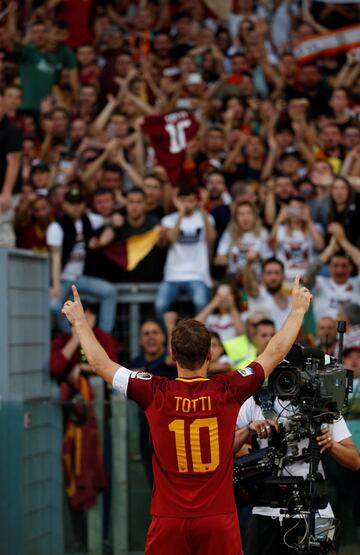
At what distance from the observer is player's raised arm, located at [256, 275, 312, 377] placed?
7.34m

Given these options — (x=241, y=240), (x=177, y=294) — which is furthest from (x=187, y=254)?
(x=241, y=240)

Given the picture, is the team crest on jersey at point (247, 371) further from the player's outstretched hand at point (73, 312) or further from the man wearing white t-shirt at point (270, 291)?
the man wearing white t-shirt at point (270, 291)

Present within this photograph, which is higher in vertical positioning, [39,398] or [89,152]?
[89,152]

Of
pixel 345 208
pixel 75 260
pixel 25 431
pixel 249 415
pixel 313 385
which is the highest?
pixel 345 208

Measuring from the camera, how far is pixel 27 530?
478 inches

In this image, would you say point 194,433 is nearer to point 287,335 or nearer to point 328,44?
point 287,335

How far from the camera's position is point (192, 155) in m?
16.3

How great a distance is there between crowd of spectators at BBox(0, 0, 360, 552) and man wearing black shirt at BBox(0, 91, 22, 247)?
0.05ft

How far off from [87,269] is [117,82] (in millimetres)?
4529

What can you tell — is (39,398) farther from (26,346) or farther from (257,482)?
(257,482)

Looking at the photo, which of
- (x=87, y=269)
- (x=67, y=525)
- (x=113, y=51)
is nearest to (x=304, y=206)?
(x=87, y=269)

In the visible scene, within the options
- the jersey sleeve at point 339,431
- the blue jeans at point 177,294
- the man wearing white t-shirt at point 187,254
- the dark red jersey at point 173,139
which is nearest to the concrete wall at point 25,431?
the blue jeans at point 177,294

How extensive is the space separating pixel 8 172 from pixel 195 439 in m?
6.39

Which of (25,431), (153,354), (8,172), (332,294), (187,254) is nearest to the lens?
(25,431)
